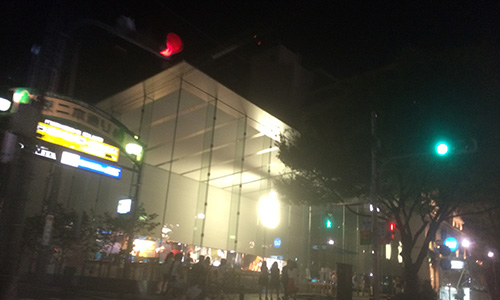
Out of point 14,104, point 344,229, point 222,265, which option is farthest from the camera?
point 344,229

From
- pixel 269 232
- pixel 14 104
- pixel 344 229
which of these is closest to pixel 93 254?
pixel 14 104

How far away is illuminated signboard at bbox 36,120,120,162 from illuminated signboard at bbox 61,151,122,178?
369 millimetres

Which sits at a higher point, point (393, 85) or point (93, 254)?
point (393, 85)

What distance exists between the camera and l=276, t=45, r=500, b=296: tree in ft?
47.8

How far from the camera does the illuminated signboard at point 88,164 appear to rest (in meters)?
13.0

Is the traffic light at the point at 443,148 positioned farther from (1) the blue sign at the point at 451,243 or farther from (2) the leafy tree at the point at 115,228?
(2) the leafy tree at the point at 115,228

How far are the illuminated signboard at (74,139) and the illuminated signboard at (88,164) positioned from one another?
1.21 ft

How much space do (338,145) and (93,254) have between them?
11583 mm

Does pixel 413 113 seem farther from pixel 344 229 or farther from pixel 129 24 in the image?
pixel 344 229

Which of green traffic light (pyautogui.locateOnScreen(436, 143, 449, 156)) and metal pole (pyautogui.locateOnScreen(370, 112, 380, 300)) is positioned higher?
green traffic light (pyautogui.locateOnScreen(436, 143, 449, 156))

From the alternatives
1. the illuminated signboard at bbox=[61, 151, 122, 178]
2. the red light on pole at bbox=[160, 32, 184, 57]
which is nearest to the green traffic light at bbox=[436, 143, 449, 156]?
the red light on pole at bbox=[160, 32, 184, 57]

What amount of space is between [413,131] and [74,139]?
40.7 ft

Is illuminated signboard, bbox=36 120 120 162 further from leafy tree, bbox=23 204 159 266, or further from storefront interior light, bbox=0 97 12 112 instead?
storefront interior light, bbox=0 97 12 112

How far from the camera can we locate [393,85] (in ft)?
51.4
